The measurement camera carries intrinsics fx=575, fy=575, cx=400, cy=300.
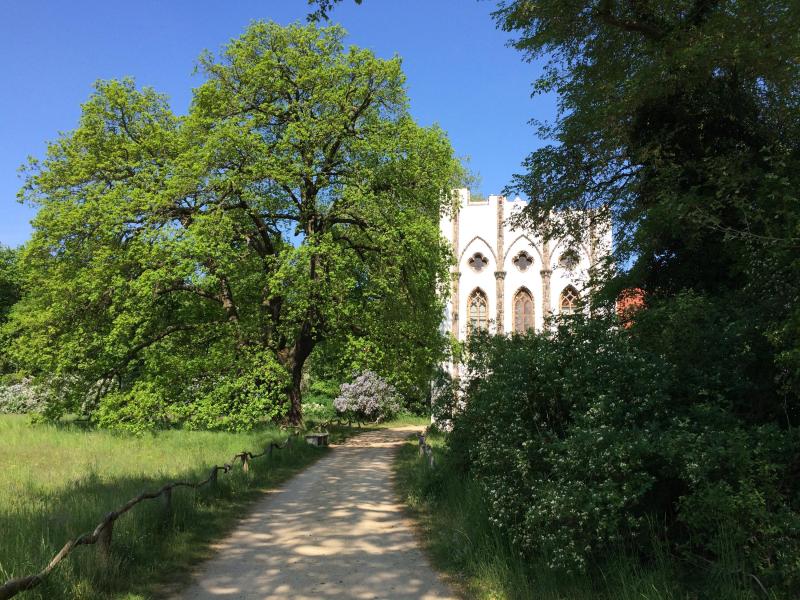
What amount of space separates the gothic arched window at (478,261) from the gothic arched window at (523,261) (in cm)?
241

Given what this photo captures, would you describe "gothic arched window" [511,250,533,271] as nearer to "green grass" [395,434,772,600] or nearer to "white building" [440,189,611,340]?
"white building" [440,189,611,340]

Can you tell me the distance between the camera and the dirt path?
6.04 metres

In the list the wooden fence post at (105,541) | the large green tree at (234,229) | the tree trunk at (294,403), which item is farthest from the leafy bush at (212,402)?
the wooden fence post at (105,541)

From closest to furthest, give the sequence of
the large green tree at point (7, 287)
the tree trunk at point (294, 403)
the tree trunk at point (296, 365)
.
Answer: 1. the tree trunk at point (296, 365)
2. the tree trunk at point (294, 403)
3. the large green tree at point (7, 287)

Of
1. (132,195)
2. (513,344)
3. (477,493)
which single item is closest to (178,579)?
(477,493)

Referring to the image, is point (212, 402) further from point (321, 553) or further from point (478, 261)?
point (478, 261)

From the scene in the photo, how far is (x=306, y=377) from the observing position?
45938 millimetres

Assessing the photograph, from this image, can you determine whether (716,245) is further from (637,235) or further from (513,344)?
(513,344)

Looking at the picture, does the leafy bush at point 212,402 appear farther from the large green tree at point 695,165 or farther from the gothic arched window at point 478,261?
the gothic arched window at point 478,261

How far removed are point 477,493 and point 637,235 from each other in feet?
14.9

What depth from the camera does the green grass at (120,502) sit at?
5684 mm

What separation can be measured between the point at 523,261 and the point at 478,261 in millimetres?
3428

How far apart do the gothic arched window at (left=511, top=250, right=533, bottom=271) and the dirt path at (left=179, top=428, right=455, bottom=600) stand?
33116 millimetres

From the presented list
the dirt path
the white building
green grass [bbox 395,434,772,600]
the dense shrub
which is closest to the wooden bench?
the dirt path
